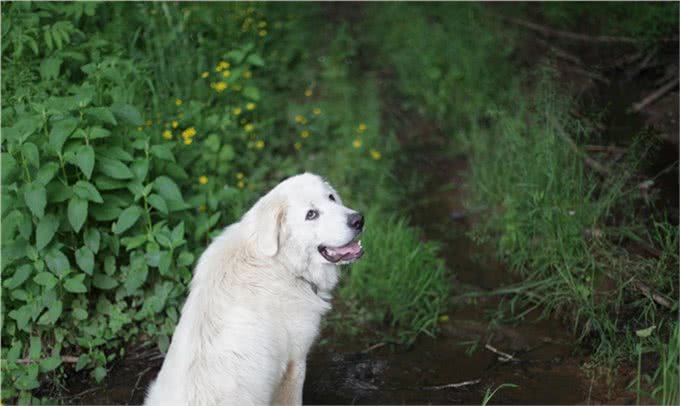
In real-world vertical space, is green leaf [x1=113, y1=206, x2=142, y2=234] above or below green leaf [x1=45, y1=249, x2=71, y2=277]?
above

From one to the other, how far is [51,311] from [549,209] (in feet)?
10.3

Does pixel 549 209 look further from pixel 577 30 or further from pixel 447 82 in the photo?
pixel 577 30

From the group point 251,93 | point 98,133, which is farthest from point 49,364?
point 251,93

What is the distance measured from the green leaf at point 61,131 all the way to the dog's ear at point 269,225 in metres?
1.49

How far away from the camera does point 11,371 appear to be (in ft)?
16.8

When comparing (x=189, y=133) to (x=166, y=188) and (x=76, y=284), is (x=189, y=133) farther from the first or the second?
(x=76, y=284)

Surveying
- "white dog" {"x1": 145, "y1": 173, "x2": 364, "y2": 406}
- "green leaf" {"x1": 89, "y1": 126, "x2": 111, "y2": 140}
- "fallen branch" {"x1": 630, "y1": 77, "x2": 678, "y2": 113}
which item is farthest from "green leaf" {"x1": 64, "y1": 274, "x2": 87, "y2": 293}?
"fallen branch" {"x1": 630, "y1": 77, "x2": 678, "y2": 113}

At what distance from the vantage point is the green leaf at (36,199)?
5004 millimetres

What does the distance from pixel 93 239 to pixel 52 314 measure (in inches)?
19.6

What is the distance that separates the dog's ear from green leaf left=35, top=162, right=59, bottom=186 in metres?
1.43

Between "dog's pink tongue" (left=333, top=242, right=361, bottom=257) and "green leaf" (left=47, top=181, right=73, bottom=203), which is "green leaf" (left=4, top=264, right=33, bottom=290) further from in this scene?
"dog's pink tongue" (left=333, top=242, right=361, bottom=257)

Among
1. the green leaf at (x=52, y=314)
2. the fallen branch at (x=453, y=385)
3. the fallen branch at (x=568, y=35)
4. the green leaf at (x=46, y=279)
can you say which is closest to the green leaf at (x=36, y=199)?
the green leaf at (x=46, y=279)

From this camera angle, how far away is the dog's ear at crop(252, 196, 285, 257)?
432 cm

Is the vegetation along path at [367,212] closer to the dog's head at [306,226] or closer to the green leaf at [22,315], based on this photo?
the green leaf at [22,315]
